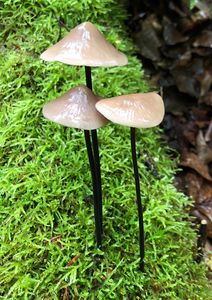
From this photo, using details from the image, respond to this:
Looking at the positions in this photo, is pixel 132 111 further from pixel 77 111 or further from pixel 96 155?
pixel 96 155

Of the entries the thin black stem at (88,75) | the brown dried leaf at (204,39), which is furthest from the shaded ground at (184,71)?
the thin black stem at (88,75)

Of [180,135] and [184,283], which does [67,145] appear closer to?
[184,283]

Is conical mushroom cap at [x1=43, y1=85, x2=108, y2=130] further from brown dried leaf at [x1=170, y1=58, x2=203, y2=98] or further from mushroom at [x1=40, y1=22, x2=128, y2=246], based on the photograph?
brown dried leaf at [x1=170, y1=58, x2=203, y2=98]

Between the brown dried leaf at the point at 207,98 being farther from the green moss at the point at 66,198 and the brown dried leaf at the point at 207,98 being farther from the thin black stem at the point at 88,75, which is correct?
the thin black stem at the point at 88,75

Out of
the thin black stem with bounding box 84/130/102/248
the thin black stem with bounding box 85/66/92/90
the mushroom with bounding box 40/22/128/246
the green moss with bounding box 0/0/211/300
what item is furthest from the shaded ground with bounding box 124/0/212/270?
the mushroom with bounding box 40/22/128/246

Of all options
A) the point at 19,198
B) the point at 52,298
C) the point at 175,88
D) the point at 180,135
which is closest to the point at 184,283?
the point at 52,298

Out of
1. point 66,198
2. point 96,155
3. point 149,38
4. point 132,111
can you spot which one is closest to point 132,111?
point 132,111
